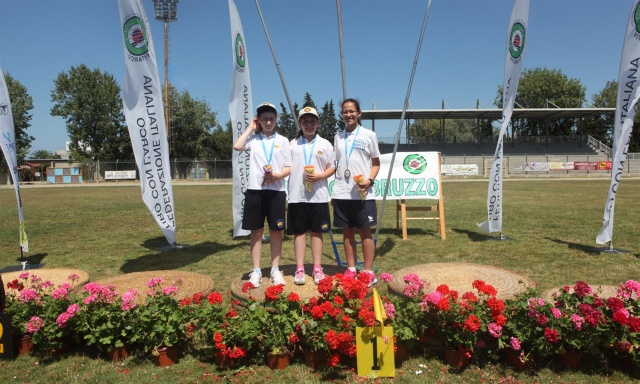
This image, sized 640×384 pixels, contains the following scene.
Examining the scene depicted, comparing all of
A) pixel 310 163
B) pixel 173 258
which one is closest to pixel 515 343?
pixel 310 163

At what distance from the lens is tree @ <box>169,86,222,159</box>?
193 feet

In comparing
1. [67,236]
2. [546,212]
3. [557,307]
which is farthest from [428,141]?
[557,307]

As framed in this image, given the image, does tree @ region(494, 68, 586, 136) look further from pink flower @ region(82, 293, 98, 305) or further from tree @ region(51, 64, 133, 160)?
pink flower @ region(82, 293, 98, 305)

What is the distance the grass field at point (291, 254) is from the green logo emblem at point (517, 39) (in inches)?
132

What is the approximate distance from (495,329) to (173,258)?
538 cm

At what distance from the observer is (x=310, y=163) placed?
4.34 m

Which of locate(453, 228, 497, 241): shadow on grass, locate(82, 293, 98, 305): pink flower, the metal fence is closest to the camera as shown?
locate(82, 293, 98, 305): pink flower

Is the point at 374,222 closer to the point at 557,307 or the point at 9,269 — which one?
the point at 557,307

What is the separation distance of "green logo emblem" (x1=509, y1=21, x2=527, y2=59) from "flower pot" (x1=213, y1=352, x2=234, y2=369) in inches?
268

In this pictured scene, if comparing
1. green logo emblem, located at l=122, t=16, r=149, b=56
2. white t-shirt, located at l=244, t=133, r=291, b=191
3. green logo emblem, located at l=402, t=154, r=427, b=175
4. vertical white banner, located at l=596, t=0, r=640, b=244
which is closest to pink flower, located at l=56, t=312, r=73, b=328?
white t-shirt, located at l=244, t=133, r=291, b=191

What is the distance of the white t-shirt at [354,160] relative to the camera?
4477mm

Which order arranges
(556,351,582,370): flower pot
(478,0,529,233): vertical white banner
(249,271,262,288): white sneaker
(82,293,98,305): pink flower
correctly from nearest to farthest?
(556,351,582,370): flower pot
(82,293,98,305): pink flower
(249,271,262,288): white sneaker
(478,0,529,233): vertical white banner

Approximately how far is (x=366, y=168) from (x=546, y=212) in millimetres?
9973

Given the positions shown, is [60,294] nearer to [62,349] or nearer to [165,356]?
[62,349]
